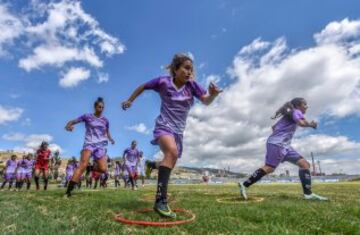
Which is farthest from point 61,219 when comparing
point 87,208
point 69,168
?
point 69,168

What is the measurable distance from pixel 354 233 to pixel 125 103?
13.8ft

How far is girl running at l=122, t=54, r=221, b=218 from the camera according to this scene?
21.1 feet

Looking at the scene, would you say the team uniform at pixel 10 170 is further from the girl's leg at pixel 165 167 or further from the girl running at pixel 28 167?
the girl's leg at pixel 165 167

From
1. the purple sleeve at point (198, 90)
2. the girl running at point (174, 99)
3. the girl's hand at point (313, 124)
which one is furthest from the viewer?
the girl's hand at point (313, 124)

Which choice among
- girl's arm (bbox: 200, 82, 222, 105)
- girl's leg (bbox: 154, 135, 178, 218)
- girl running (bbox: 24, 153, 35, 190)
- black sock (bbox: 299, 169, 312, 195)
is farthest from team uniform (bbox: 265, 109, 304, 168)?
girl running (bbox: 24, 153, 35, 190)

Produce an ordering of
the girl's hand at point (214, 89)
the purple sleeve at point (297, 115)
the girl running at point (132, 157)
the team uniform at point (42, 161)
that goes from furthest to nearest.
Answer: the girl running at point (132, 157), the team uniform at point (42, 161), the purple sleeve at point (297, 115), the girl's hand at point (214, 89)

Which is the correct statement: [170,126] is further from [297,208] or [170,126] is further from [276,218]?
[297,208]

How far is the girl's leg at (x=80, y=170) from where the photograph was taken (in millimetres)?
10390

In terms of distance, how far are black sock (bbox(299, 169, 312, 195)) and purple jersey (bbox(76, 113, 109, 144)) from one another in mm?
5742

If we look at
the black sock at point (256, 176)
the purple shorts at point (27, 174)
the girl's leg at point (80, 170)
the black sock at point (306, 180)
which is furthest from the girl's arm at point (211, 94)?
the purple shorts at point (27, 174)

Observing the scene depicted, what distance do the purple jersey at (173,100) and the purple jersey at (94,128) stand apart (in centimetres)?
482

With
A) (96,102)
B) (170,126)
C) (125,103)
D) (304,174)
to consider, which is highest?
(96,102)

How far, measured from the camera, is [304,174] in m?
10.1

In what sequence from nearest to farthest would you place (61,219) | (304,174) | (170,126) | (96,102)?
1. (61,219)
2. (170,126)
3. (304,174)
4. (96,102)
